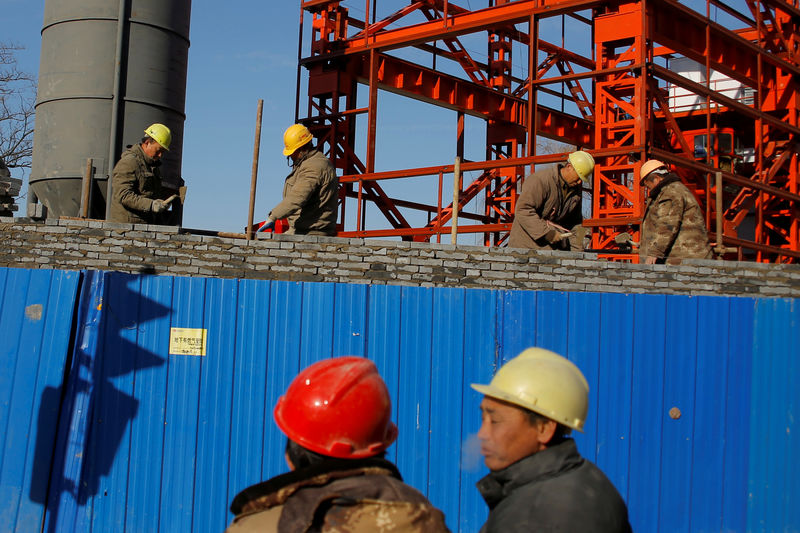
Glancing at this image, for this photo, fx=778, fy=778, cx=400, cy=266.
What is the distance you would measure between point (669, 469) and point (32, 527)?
187 inches

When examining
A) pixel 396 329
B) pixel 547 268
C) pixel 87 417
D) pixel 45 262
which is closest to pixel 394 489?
pixel 396 329

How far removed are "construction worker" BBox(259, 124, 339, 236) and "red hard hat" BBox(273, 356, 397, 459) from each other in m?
5.58

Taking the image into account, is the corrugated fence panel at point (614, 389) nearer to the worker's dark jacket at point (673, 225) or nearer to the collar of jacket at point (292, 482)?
the worker's dark jacket at point (673, 225)

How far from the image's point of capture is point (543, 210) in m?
7.62

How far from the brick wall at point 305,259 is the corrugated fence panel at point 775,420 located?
1.20 meters

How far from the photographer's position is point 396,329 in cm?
594

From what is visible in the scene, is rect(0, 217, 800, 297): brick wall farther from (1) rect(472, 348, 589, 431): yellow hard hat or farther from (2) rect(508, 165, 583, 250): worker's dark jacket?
(1) rect(472, 348, 589, 431): yellow hard hat

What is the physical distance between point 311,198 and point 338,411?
5.85 m

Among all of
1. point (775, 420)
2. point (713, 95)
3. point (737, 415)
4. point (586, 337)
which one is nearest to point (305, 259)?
point (586, 337)

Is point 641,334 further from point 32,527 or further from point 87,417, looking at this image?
point 32,527

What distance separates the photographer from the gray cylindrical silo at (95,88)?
941 centimetres

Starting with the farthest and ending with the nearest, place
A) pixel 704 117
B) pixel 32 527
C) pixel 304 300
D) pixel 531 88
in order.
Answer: pixel 704 117 < pixel 531 88 < pixel 304 300 < pixel 32 527

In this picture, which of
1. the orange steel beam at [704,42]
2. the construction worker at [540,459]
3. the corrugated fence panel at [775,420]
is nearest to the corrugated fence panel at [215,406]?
the construction worker at [540,459]

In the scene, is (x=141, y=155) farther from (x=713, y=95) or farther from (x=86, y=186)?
(x=713, y=95)
